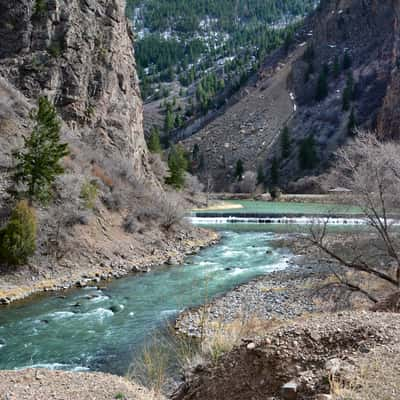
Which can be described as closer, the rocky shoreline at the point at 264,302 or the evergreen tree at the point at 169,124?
the rocky shoreline at the point at 264,302

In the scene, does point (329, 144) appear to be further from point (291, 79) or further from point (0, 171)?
point (0, 171)

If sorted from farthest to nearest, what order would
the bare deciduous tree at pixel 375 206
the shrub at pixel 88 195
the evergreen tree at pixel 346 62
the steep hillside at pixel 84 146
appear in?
the evergreen tree at pixel 346 62
the shrub at pixel 88 195
the steep hillside at pixel 84 146
the bare deciduous tree at pixel 375 206

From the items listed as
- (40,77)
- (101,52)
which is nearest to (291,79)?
(101,52)

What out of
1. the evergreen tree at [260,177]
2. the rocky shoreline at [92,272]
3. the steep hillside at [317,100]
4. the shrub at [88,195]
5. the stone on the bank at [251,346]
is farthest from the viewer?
the steep hillside at [317,100]

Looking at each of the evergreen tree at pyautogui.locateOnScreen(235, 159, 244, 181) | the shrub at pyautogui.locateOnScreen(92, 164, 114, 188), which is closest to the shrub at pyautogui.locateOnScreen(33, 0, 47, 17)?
the shrub at pyautogui.locateOnScreen(92, 164, 114, 188)

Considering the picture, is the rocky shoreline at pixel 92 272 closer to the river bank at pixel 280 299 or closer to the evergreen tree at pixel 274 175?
the river bank at pixel 280 299

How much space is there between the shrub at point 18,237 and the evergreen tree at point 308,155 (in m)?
75.5

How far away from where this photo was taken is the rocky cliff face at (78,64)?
36.8 m

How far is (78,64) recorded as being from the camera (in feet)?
131

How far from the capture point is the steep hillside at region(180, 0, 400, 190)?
92.4 m

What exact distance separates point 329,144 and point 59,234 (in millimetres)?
78381

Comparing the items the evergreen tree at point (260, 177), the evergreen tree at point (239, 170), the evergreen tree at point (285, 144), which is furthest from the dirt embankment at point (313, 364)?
the evergreen tree at point (285, 144)

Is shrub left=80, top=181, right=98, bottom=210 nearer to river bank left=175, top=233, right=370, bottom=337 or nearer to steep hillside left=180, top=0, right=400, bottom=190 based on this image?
river bank left=175, top=233, right=370, bottom=337

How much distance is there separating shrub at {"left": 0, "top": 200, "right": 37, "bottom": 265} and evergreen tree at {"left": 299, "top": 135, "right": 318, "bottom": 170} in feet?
248
